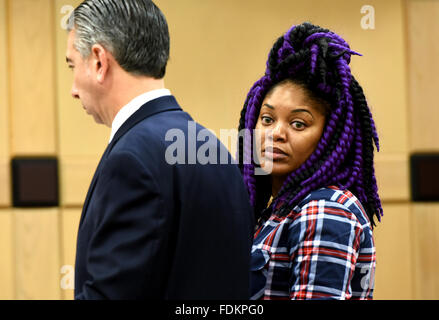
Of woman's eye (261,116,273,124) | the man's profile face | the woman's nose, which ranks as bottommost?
the woman's nose

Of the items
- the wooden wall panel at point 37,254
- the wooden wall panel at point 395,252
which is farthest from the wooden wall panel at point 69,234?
the wooden wall panel at point 395,252

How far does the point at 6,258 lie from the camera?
7.68 ft

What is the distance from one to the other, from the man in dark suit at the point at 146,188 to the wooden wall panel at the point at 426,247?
1738 millimetres

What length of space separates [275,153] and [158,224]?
0.40 meters

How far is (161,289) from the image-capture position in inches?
31.1

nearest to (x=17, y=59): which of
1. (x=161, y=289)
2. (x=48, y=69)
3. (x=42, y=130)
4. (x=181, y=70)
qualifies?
(x=48, y=69)

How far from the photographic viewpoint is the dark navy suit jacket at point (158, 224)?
29.6 inches

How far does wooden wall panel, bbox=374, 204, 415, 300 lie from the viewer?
2447 millimetres

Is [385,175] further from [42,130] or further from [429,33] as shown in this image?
[42,130]

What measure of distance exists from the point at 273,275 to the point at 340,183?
22 centimetres

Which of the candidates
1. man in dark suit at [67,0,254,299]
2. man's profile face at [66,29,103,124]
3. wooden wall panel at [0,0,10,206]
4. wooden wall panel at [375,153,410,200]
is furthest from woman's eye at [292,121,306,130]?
wooden wall panel at [0,0,10,206]

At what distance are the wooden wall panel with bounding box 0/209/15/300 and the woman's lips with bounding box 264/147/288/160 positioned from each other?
159cm

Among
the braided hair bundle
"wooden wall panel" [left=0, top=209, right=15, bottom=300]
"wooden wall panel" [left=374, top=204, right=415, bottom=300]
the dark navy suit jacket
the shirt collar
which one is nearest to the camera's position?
the dark navy suit jacket

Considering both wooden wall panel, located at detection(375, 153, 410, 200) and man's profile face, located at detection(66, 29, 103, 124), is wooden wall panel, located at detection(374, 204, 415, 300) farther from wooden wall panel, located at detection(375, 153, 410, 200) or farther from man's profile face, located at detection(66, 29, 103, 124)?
man's profile face, located at detection(66, 29, 103, 124)
